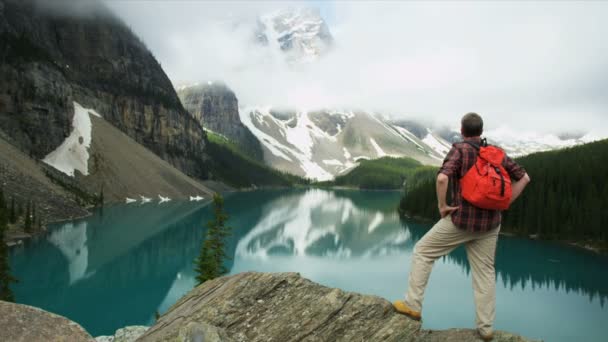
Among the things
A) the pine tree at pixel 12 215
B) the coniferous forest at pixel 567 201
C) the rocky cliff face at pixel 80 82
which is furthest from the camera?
the rocky cliff face at pixel 80 82

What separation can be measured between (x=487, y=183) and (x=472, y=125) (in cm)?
97

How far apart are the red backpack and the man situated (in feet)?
0.41

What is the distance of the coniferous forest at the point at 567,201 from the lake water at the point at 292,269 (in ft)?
13.1

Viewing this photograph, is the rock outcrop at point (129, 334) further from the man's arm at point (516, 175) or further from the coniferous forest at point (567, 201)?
the coniferous forest at point (567, 201)

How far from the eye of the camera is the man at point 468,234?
18.1ft

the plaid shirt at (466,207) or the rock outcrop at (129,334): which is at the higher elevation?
the plaid shirt at (466,207)

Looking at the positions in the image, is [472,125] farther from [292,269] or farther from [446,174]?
[292,269]

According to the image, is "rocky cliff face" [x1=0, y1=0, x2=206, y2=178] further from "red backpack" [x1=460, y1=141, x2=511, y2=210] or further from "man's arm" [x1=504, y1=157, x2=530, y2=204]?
"man's arm" [x1=504, y1=157, x2=530, y2=204]

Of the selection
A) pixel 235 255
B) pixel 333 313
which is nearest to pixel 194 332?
pixel 333 313

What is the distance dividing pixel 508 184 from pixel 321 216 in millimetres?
80457

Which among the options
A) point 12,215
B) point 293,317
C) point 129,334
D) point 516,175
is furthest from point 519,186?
point 12,215

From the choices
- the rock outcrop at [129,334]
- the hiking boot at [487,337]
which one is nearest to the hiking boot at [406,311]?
the hiking boot at [487,337]

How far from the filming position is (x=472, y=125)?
5.82 meters

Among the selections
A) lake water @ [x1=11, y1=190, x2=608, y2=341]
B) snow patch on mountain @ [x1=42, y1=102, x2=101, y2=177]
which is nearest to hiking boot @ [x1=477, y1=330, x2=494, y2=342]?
lake water @ [x1=11, y1=190, x2=608, y2=341]
